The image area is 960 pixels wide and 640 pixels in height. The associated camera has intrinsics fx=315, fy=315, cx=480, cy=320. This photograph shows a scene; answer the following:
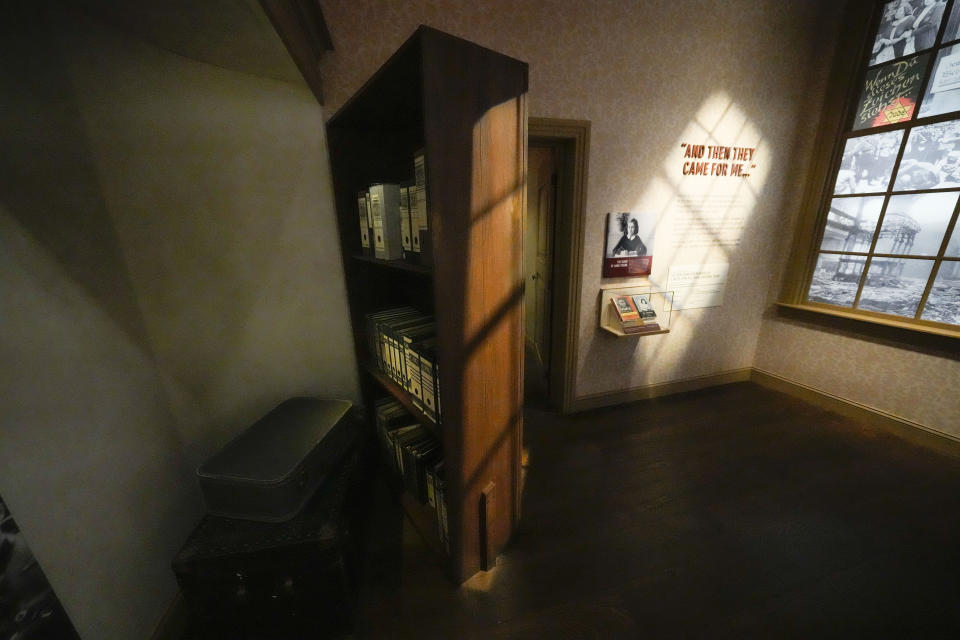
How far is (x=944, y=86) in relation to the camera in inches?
75.9

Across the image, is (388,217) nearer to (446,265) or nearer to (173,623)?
(446,265)

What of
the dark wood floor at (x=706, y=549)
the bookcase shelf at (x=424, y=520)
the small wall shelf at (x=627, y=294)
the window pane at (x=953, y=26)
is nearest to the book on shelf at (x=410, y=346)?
the bookcase shelf at (x=424, y=520)

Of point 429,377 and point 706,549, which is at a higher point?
point 429,377

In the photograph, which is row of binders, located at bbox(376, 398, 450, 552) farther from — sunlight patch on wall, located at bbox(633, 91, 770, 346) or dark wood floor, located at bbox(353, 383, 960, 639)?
sunlight patch on wall, located at bbox(633, 91, 770, 346)

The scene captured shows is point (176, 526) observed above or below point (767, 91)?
below

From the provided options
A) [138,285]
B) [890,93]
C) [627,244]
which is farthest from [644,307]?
[138,285]

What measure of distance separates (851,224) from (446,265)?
325cm

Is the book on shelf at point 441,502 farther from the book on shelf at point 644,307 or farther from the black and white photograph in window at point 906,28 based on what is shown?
the black and white photograph in window at point 906,28

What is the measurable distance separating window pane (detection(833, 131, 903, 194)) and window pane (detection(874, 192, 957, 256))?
183 millimetres

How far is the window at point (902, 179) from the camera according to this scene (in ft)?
6.34

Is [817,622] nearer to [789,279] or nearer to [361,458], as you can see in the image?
[361,458]

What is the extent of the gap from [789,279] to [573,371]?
2059 mm

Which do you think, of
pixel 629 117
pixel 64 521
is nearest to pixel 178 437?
pixel 64 521

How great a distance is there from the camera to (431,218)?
0.85 metres
